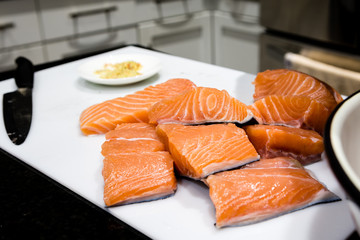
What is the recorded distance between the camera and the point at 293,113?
3.29 ft

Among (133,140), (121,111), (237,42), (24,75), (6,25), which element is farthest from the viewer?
(237,42)

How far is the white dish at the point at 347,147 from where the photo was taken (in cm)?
45

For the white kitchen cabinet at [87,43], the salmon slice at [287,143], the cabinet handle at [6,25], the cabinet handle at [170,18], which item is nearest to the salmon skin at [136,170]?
the salmon slice at [287,143]

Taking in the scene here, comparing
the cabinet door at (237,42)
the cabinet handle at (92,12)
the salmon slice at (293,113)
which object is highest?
the cabinet handle at (92,12)

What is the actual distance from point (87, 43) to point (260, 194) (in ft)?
7.28

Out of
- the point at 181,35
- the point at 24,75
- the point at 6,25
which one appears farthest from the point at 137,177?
the point at 181,35

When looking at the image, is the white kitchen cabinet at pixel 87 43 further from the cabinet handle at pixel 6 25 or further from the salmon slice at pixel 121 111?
the salmon slice at pixel 121 111

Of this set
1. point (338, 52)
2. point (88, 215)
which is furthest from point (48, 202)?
point (338, 52)

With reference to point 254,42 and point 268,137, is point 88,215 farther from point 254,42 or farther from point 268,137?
point 254,42

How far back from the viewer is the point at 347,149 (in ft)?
1.86

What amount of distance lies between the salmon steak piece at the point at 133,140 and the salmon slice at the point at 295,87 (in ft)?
1.35

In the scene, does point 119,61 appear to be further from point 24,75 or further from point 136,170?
point 136,170

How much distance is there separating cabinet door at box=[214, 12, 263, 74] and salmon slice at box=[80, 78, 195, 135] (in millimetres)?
1880

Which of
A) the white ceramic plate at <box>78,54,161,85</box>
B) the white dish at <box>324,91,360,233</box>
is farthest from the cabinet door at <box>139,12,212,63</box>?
the white dish at <box>324,91,360,233</box>
